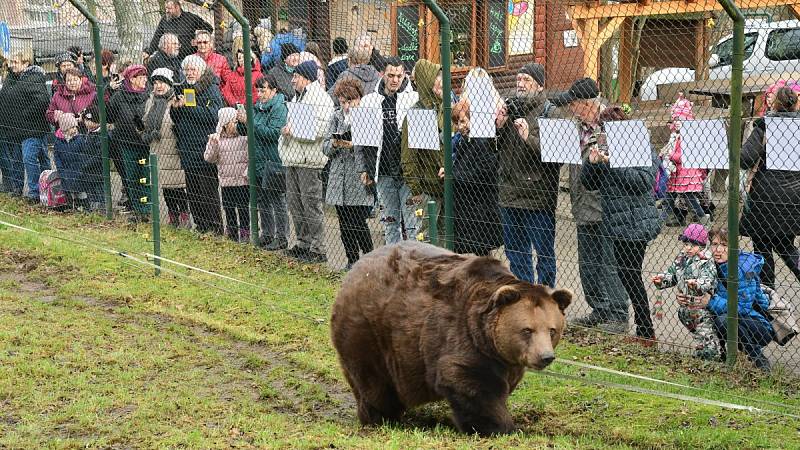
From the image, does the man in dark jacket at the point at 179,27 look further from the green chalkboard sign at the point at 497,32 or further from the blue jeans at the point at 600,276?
the blue jeans at the point at 600,276

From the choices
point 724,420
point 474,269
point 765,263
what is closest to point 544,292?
point 474,269

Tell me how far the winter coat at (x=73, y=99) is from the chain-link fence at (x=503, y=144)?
3 cm

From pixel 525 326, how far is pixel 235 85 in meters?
8.43

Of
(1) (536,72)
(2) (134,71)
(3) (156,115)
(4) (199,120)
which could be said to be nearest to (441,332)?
(1) (536,72)

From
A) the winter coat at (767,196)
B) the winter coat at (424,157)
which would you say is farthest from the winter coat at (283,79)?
the winter coat at (767,196)

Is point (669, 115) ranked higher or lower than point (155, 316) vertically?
higher

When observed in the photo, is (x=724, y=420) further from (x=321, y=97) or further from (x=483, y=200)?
(x=321, y=97)

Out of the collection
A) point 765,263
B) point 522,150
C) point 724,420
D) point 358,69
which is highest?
point 358,69

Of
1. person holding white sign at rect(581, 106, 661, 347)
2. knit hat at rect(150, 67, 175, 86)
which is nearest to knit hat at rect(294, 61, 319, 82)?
knit hat at rect(150, 67, 175, 86)

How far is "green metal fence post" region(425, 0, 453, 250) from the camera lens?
1018 centimetres

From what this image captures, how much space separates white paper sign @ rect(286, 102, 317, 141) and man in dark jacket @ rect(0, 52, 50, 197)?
5196 mm

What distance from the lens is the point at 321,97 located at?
40.5ft

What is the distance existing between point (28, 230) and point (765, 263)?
9177 millimetres

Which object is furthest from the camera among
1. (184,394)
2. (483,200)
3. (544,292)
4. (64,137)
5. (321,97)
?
(64,137)
